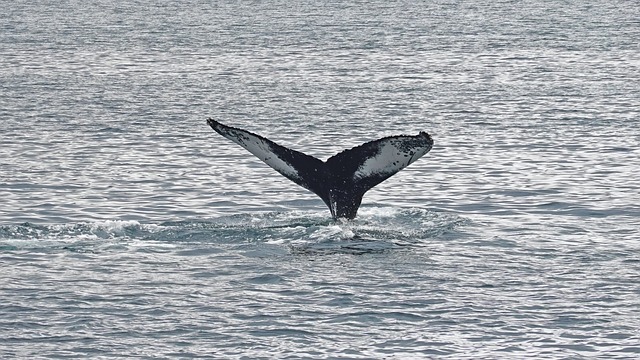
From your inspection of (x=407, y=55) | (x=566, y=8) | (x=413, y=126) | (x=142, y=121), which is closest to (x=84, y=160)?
(x=142, y=121)

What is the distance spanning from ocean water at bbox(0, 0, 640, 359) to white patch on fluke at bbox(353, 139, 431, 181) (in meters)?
1.12

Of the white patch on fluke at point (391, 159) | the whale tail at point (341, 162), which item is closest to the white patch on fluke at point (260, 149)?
the whale tail at point (341, 162)

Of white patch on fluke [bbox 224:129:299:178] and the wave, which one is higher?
white patch on fluke [bbox 224:129:299:178]

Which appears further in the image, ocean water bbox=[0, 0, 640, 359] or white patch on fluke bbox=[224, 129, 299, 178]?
white patch on fluke bbox=[224, 129, 299, 178]

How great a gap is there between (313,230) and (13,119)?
55.5 feet

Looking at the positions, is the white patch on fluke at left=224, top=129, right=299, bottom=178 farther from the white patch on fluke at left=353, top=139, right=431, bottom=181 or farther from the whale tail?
the white patch on fluke at left=353, top=139, right=431, bottom=181

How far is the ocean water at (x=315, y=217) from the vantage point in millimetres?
15367

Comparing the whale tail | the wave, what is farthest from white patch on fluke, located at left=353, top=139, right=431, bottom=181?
the wave

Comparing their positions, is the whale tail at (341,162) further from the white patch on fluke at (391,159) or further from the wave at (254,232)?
the wave at (254,232)

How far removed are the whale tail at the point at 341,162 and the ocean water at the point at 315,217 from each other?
2.68 ft

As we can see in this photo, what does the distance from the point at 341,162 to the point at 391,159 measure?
80 cm

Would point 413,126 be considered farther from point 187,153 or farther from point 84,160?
point 84,160

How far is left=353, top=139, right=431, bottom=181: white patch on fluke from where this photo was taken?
17.9m

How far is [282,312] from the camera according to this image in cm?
1608
